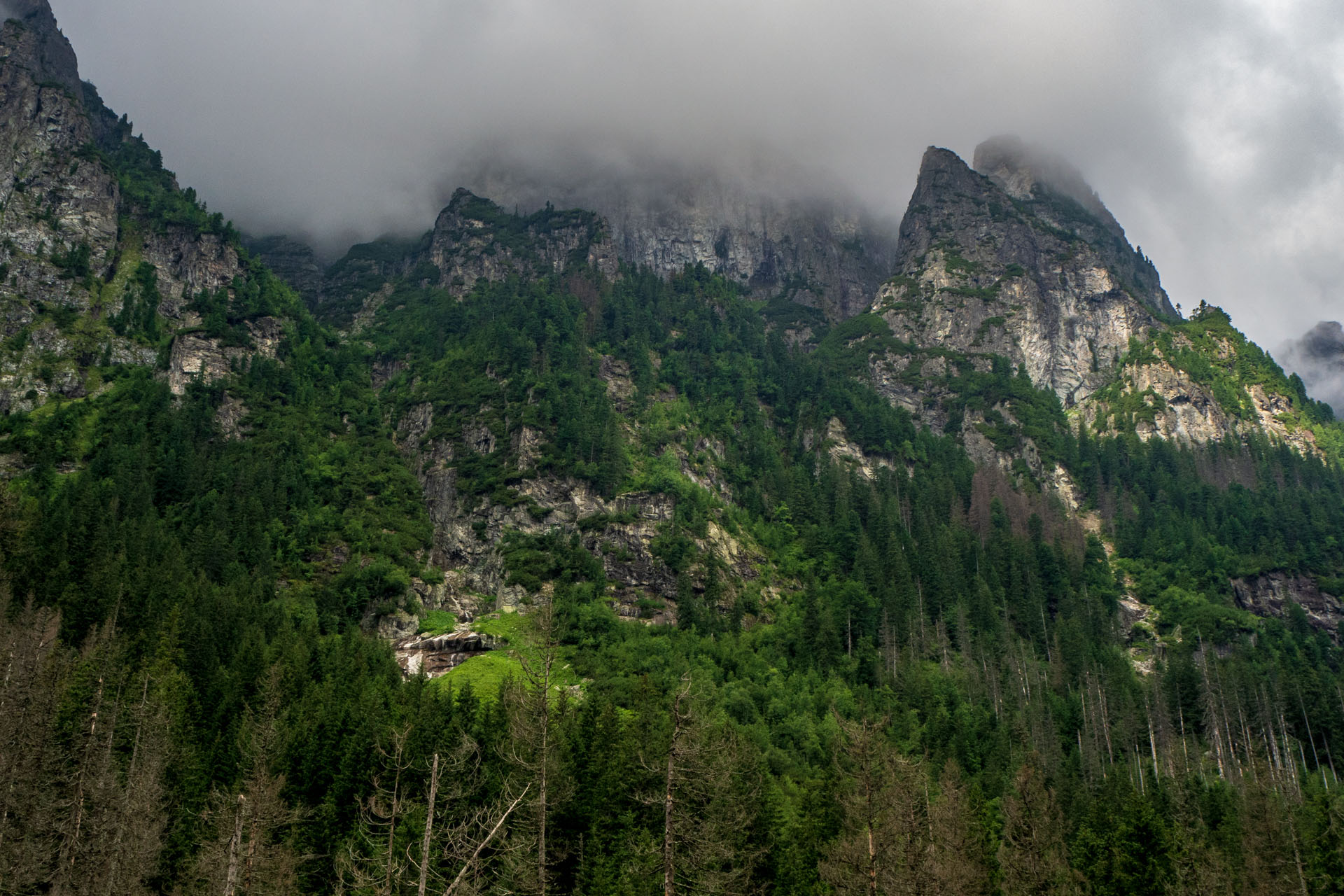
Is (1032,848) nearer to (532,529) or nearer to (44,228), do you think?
(532,529)

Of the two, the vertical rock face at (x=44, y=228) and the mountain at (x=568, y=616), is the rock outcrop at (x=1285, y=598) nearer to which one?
the mountain at (x=568, y=616)

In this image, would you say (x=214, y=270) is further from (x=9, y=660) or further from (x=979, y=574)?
(x=979, y=574)

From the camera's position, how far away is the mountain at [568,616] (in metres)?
50.5

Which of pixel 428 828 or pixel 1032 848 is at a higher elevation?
pixel 428 828

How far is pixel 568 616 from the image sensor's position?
101750 millimetres

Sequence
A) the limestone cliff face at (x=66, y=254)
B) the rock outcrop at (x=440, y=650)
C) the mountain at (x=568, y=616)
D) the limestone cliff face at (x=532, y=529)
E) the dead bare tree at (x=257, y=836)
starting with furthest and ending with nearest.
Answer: the limestone cliff face at (x=66, y=254) < the limestone cliff face at (x=532, y=529) < the rock outcrop at (x=440, y=650) < the mountain at (x=568, y=616) < the dead bare tree at (x=257, y=836)

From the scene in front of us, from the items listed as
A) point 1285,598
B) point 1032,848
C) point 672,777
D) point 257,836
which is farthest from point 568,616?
point 1285,598

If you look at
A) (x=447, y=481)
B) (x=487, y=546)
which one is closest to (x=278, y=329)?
(x=447, y=481)

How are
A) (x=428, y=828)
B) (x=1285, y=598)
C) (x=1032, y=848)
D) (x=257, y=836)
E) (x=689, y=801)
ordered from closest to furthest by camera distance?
(x=428, y=828) < (x=689, y=801) < (x=257, y=836) < (x=1032, y=848) < (x=1285, y=598)

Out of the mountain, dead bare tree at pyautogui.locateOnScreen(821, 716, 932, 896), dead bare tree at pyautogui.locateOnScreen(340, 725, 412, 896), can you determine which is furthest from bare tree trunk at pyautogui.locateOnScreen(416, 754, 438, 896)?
dead bare tree at pyautogui.locateOnScreen(821, 716, 932, 896)

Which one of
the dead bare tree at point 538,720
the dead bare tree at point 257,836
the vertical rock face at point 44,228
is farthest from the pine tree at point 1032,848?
the vertical rock face at point 44,228

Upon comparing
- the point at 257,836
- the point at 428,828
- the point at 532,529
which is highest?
the point at 532,529

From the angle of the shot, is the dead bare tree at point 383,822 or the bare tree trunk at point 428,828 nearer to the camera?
the bare tree trunk at point 428,828

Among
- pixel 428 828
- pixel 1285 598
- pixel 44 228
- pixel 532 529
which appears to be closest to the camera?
pixel 428 828
